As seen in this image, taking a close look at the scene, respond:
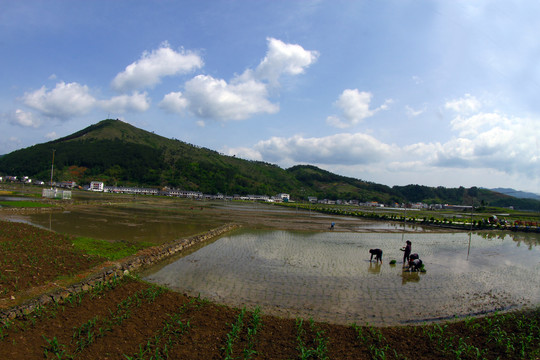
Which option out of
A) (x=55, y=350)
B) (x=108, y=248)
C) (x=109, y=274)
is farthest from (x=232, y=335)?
(x=108, y=248)

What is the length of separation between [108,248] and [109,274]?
555 centimetres

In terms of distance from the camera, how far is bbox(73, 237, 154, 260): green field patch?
1450 centimetres

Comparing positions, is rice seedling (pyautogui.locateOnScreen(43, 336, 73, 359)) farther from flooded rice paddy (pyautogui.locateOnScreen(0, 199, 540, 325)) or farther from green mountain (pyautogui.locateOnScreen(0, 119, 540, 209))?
green mountain (pyautogui.locateOnScreen(0, 119, 540, 209))

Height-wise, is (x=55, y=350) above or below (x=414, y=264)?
above

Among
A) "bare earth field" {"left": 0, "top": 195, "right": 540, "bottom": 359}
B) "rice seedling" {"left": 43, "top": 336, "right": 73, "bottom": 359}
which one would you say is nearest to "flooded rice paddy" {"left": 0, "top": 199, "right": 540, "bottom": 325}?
"bare earth field" {"left": 0, "top": 195, "right": 540, "bottom": 359}

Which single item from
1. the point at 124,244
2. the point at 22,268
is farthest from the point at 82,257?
the point at 124,244

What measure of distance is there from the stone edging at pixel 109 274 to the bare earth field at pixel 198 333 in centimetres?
28

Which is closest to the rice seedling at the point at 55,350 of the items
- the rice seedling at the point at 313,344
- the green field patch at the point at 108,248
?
the rice seedling at the point at 313,344

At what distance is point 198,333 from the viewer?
7125 millimetres

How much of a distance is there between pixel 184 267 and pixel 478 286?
1443cm

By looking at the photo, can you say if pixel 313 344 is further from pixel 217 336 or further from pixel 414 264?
pixel 414 264

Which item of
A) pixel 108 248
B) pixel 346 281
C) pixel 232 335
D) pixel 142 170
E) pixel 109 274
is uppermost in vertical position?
pixel 142 170

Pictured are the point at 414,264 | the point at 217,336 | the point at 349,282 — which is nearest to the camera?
the point at 217,336

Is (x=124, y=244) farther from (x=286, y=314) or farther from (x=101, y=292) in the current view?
(x=286, y=314)
